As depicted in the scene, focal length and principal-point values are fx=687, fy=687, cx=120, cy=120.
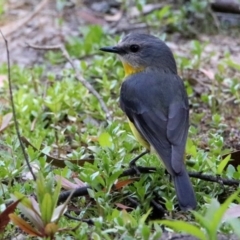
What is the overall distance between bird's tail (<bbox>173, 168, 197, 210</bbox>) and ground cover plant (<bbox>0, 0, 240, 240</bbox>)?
3.3 inches

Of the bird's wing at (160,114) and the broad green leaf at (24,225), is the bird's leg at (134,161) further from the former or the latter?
the broad green leaf at (24,225)

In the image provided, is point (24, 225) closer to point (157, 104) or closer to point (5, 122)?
point (5, 122)

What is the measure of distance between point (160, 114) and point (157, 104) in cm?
16

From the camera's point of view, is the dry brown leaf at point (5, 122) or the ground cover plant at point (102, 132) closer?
the ground cover plant at point (102, 132)

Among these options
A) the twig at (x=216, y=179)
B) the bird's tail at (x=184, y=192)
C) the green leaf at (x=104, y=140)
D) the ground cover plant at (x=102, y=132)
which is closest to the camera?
the ground cover plant at (x=102, y=132)

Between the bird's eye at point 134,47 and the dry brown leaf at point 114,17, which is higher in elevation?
the bird's eye at point 134,47

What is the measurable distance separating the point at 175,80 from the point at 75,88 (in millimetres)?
1139

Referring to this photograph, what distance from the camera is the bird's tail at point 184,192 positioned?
4117 mm

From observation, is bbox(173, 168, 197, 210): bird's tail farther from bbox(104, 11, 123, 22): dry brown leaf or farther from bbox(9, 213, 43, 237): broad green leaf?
bbox(104, 11, 123, 22): dry brown leaf

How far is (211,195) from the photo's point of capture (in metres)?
4.45

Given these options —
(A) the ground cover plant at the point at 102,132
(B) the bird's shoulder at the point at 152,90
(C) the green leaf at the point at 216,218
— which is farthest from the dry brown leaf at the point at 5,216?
(B) the bird's shoulder at the point at 152,90

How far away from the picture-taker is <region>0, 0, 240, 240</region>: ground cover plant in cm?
371

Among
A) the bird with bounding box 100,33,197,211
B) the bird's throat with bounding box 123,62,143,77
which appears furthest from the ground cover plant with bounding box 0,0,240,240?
the bird's throat with bounding box 123,62,143,77

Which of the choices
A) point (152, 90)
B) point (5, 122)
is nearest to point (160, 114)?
point (152, 90)
